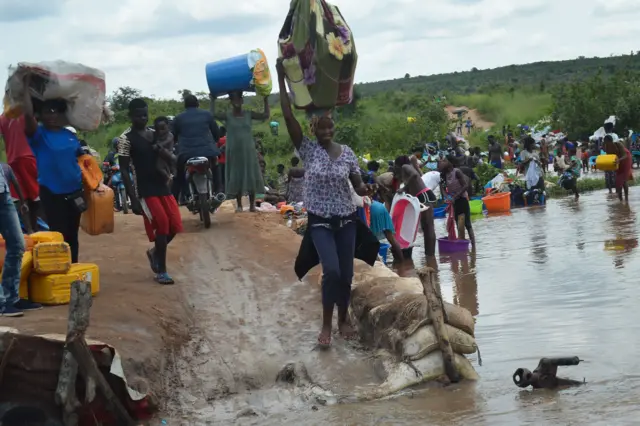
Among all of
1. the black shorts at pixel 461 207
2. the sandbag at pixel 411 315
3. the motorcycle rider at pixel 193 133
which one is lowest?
the sandbag at pixel 411 315

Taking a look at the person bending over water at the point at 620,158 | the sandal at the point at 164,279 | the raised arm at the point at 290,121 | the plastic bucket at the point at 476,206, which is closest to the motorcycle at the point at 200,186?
the sandal at the point at 164,279

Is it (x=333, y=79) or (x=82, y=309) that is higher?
(x=333, y=79)

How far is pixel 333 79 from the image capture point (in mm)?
7910

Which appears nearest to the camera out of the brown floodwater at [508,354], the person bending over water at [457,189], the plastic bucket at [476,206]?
the brown floodwater at [508,354]

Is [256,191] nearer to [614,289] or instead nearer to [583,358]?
[614,289]

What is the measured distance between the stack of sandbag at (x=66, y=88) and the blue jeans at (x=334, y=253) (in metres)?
2.24

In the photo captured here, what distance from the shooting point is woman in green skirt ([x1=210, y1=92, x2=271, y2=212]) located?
37.9 ft

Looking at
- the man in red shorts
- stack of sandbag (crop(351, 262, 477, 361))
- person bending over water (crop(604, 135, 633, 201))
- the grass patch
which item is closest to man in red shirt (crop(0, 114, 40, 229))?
the man in red shorts

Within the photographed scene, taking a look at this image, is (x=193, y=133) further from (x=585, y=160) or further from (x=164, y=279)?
(x=585, y=160)

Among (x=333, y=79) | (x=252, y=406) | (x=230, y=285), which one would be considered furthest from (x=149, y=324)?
(x=333, y=79)

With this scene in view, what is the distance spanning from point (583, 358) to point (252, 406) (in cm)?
239

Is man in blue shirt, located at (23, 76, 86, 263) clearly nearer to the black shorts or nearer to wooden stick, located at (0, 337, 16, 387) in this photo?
wooden stick, located at (0, 337, 16, 387)

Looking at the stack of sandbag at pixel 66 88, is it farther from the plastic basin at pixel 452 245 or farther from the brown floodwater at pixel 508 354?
the plastic basin at pixel 452 245

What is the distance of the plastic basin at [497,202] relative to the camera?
19000 millimetres
